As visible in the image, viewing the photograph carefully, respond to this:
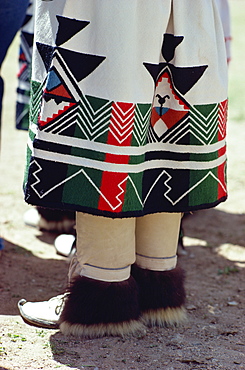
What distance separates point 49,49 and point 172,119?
0.44 m

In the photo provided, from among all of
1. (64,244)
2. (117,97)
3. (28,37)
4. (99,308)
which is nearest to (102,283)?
(99,308)

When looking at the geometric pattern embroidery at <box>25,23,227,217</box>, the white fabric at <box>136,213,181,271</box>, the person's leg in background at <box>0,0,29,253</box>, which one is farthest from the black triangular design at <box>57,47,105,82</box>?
the person's leg in background at <box>0,0,29,253</box>

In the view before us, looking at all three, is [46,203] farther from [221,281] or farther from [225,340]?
[221,281]

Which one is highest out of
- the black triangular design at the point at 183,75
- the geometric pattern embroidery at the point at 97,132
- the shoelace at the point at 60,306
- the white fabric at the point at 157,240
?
the black triangular design at the point at 183,75

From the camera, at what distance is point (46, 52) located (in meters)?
1.72

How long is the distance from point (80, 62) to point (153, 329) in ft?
3.19

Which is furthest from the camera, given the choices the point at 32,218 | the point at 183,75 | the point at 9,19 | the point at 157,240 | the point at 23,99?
the point at 32,218

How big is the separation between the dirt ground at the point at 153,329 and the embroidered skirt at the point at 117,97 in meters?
0.48

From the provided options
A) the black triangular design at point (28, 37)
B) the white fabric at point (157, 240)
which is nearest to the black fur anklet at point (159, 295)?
the white fabric at point (157, 240)

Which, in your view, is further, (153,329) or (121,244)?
(153,329)

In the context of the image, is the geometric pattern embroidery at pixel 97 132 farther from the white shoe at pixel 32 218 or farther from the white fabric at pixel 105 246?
the white shoe at pixel 32 218

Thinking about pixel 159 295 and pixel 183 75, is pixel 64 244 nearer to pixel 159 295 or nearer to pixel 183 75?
pixel 159 295

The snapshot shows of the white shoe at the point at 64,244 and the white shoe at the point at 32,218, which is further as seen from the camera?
the white shoe at the point at 32,218

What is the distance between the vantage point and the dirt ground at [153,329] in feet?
6.00
